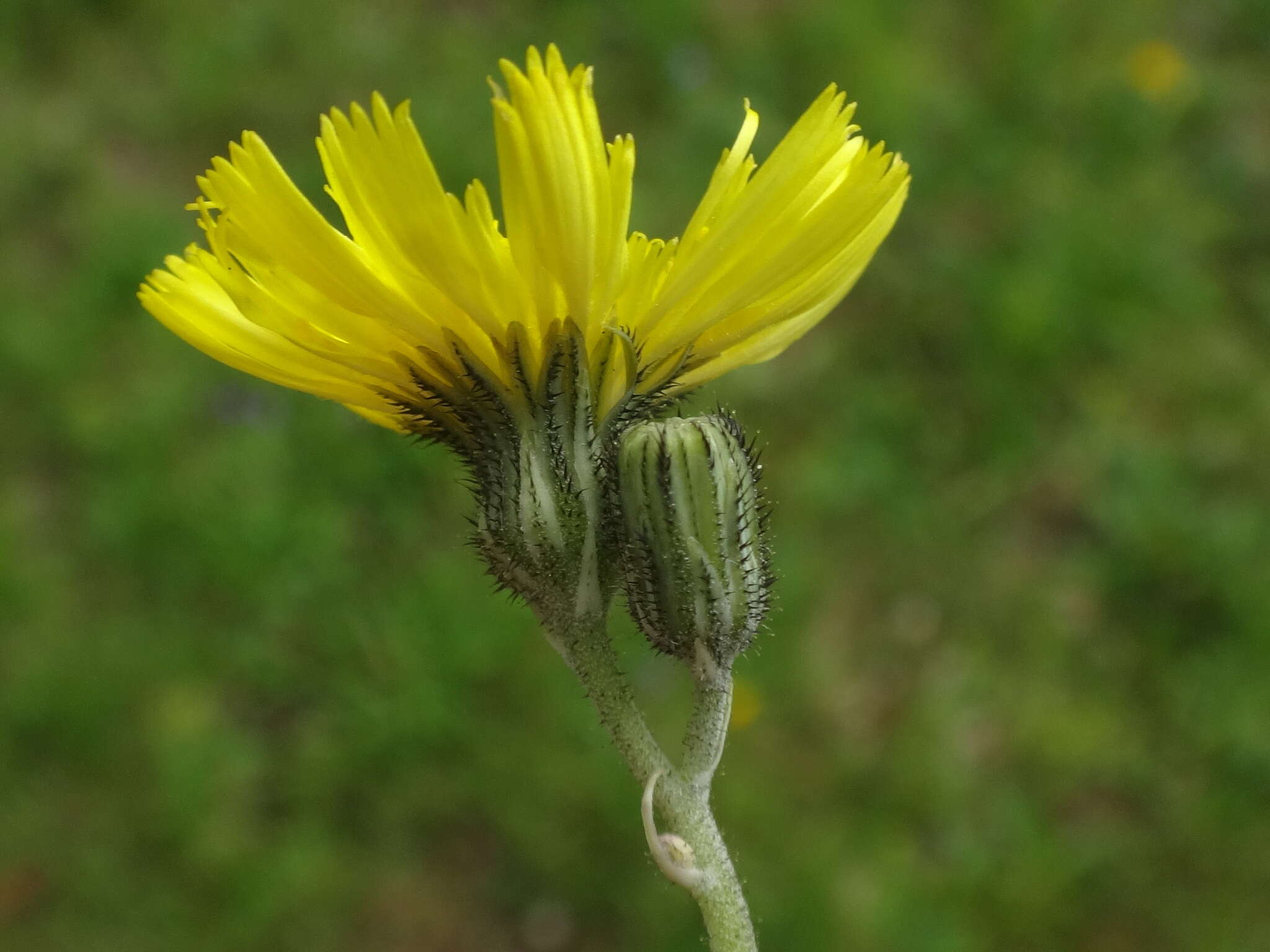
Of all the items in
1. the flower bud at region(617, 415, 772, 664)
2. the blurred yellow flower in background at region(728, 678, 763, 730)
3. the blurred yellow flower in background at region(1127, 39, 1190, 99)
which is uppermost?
the blurred yellow flower in background at region(1127, 39, 1190, 99)

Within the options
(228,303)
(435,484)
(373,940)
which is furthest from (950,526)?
(228,303)

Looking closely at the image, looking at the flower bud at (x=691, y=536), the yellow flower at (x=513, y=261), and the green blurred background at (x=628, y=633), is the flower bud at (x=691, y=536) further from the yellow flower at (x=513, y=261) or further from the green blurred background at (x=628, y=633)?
the green blurred background at (x=628, y=633)

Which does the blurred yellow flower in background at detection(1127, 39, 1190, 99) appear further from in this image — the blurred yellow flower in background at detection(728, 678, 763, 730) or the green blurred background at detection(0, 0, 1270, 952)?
the blurred yellow flower in background at detection(728, 678, 763, 730)

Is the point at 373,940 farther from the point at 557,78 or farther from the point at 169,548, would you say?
the point at 557,78

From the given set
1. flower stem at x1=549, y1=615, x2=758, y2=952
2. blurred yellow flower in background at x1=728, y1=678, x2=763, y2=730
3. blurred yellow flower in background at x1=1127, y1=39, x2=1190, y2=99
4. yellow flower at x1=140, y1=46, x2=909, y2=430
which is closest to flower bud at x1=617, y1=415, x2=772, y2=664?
flower stem at x1=549, y1=615, x2=758, y2=952

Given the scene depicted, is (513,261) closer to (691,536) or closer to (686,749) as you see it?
(691,536)

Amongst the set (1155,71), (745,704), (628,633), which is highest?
(1155,71)

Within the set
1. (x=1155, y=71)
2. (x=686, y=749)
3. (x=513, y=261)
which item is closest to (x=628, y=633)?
(x=686, y=749)

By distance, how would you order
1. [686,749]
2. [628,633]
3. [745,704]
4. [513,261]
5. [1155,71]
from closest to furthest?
[513,261], [686,749], [628,633], [745,704], [1155,71]
